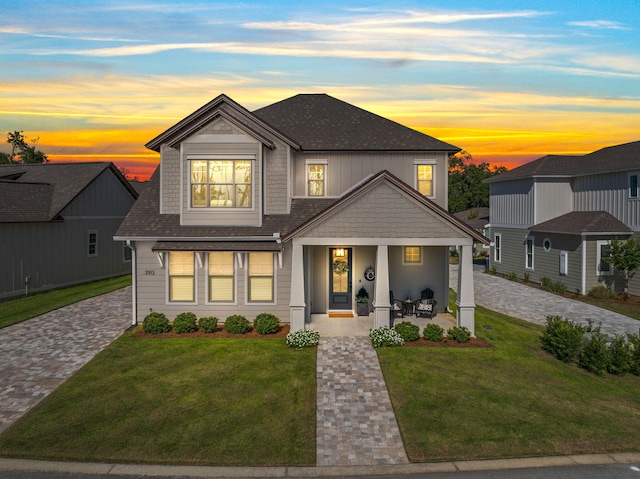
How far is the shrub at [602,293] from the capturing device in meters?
24.2

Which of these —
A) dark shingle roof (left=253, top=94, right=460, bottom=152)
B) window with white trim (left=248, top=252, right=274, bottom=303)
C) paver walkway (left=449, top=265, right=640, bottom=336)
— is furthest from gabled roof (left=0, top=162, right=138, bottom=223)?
paver walkway (left=449, top=265, right=640, bottom=336)

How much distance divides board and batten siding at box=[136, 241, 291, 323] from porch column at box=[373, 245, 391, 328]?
3581mm

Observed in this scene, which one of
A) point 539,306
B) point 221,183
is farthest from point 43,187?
point 539,306

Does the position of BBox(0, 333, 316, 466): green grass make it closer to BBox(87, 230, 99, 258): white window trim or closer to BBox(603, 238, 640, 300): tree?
BBox(87, 230, 99, 258): white window trim

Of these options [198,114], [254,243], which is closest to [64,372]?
[254,243]

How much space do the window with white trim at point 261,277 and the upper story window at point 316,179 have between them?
3.95 meters

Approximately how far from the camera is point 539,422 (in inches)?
391

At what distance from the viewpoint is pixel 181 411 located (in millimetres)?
10367

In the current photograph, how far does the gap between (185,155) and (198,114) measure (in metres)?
1.68

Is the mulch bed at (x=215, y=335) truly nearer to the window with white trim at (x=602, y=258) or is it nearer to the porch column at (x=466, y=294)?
the porch column at (x=466, y=294)

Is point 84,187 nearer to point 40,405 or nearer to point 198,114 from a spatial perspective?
point 198,114

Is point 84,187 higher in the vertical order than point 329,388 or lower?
higher

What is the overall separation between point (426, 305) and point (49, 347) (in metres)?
14.0

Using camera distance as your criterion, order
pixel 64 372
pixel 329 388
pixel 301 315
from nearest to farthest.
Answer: pixel 329 388, pixel 64 372, pixel 301 315
